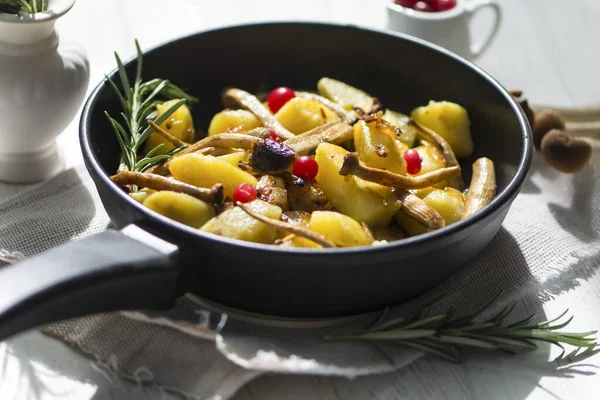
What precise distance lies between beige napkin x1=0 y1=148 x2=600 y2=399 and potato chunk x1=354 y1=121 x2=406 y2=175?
10.5 inches

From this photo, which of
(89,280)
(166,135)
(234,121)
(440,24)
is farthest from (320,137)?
(440,24)

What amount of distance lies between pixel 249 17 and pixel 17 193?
1.35 m

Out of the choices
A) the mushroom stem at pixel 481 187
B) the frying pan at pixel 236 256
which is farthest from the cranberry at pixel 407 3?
the mushroom stem at pixel 481 187

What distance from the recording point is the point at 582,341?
141cm

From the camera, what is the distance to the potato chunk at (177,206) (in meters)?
1.36

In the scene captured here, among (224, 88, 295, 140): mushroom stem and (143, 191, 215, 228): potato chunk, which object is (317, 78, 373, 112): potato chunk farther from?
(143, 191, 215, 228): potato chunk

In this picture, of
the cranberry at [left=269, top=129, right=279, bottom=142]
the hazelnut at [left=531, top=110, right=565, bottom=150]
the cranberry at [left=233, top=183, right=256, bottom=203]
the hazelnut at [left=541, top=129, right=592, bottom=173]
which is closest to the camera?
the cranberry at [left=233, top=183, right=256, bottom=203]

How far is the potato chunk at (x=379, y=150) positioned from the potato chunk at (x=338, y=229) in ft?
0.69

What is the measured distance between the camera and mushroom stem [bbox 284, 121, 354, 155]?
Result: 1.60 meters

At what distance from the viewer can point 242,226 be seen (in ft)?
4.36

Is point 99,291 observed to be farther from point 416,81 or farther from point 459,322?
point 416,81

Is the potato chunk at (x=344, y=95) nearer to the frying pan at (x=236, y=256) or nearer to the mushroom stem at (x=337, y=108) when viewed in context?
the mushroom stem at (x=337, y=108)

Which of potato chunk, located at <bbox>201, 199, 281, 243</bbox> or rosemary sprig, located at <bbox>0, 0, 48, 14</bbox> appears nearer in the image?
potato chunk, located at <bbox>201, 199, 281, 243</bbox>

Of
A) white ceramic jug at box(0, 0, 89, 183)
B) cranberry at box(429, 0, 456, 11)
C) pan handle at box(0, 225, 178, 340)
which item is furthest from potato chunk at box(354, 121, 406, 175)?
cranberry at box(429, 0, 456, 11)
